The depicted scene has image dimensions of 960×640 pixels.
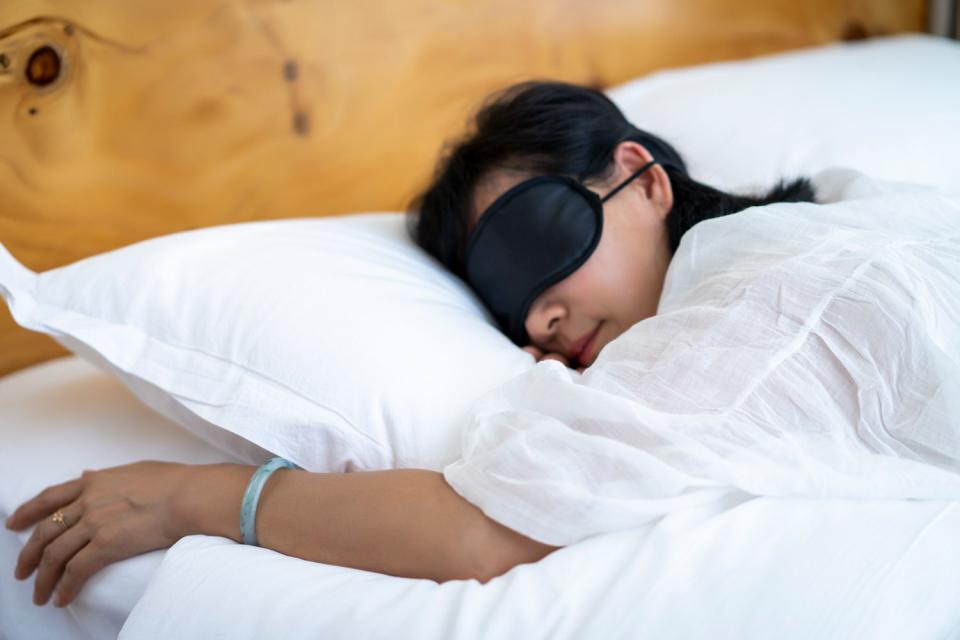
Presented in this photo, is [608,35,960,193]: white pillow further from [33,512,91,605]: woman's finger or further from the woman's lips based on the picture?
[33,512,91,605]: woman's finger

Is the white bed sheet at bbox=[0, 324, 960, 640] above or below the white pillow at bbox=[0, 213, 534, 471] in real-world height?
below

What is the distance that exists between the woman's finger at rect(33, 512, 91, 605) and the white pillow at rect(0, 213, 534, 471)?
152mm

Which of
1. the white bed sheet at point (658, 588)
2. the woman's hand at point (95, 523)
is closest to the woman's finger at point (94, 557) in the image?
the woman's hand at point (95, 523)

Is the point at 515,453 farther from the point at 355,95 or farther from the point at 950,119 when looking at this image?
the point at 950,119

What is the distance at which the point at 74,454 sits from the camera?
3.16 feet

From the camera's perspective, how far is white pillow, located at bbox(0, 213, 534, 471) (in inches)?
32.9

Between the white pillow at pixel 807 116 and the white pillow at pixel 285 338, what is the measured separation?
53cm

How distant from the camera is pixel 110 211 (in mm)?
1231

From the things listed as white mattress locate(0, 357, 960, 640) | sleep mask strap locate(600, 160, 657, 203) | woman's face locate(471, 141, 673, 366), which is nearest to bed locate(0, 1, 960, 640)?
white mattress locate(0, 357, 960, 640)

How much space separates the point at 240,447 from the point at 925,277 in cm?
66

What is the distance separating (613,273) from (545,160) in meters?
0.17

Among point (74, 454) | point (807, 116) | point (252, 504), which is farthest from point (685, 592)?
point (807, 116)

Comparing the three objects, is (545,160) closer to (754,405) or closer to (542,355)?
(542,355)

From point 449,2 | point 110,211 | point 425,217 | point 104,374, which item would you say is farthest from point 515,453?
point 449,2
